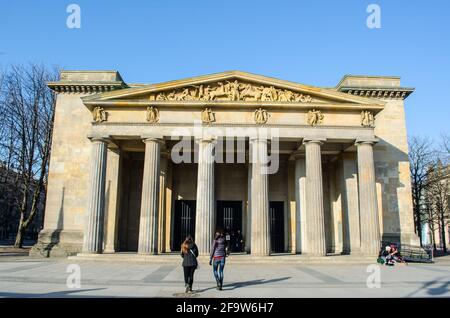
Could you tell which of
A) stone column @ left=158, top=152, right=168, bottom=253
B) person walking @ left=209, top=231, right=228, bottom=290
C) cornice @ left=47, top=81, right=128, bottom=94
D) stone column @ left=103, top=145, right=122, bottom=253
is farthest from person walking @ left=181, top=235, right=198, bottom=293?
cornice @ left=47, top=81, right=128, bottom=94

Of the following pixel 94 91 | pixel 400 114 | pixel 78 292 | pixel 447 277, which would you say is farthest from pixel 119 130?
pixel 400 114

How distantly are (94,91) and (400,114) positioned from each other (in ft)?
81.4

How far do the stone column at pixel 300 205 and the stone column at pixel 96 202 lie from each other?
1350cm

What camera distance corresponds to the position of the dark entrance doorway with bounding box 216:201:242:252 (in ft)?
99.3

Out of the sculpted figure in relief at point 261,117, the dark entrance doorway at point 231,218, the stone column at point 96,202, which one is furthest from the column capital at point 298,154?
the stone column at point 96,202

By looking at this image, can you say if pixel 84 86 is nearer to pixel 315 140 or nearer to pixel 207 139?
pixel 207 139

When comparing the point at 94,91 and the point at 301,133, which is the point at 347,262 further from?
the point at 94,91

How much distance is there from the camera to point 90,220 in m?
23.1

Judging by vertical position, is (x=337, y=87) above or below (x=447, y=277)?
above

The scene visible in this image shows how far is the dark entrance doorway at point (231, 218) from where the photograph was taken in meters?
30.3

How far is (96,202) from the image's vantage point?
76.5ft

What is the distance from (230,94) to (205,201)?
729 centimetres

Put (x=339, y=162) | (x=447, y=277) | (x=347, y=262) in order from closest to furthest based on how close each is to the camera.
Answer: (x=447, y=277), (x=347, y=262), (x=339, y=162)

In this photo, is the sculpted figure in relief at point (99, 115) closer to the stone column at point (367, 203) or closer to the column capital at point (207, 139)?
the column capital at point (207, 139)
